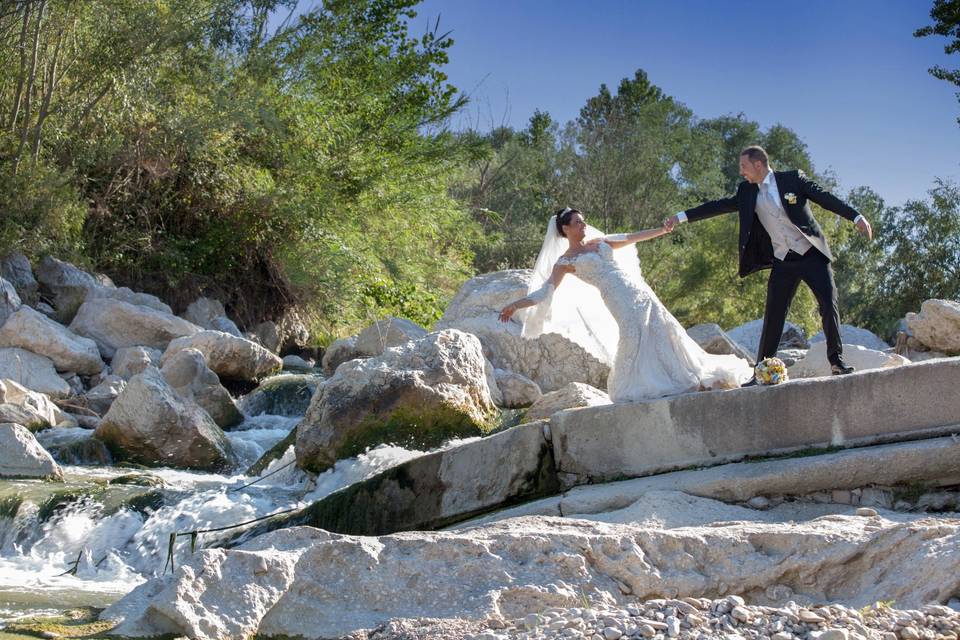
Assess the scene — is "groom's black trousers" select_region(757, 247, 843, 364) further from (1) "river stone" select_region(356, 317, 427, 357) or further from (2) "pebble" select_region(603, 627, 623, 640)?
(1) "river stone" select_region(356, 317, 427, 357)

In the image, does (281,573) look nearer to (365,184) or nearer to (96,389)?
(96,389)

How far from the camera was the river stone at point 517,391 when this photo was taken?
445 inches

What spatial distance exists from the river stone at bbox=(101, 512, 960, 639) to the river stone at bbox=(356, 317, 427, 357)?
8584mm

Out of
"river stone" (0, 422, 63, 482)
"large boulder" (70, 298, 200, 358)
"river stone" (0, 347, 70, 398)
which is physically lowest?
"river stone" (0, 422, 63, 482)

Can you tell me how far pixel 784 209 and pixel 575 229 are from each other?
157cm

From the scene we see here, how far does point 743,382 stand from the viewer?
7633 millimetres

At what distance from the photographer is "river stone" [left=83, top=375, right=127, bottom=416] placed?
1339 centimetres

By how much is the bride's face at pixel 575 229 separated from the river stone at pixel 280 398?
262 inches

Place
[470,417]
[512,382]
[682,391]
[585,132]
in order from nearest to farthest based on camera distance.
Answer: [682,391] → [470,417] → [512,382] → [585,132]

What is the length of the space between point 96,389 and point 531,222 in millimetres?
21027

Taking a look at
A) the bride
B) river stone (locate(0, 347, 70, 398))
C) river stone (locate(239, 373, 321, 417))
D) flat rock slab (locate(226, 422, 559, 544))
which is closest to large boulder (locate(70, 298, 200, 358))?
river stone (locate(0, 347, 70, 398))

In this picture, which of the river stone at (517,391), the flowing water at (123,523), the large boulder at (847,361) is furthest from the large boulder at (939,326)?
the flowing water at (123,523)

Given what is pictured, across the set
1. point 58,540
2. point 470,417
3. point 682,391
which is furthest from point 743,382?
point 58,540

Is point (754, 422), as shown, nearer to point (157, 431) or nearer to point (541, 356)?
point (541, 356)
